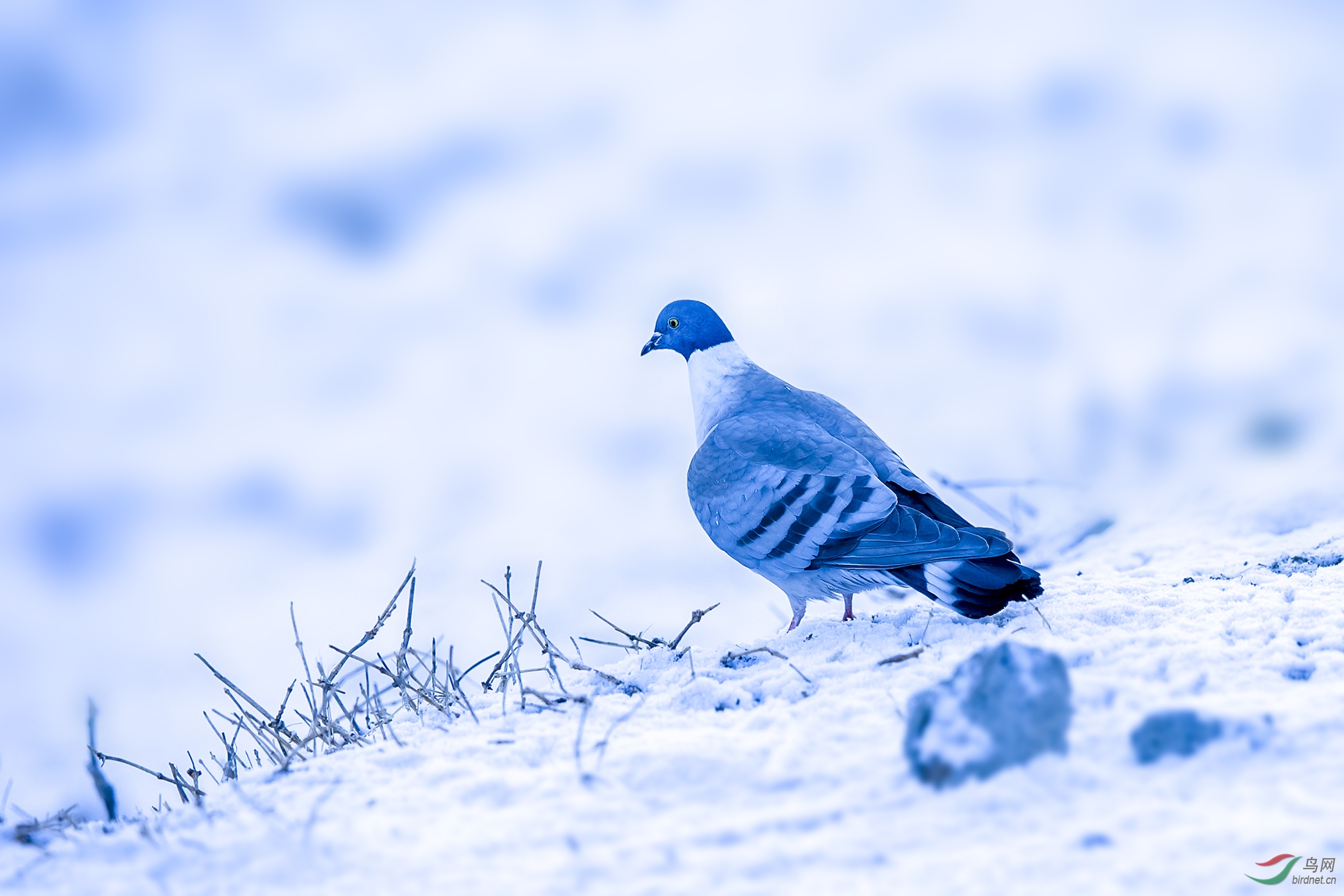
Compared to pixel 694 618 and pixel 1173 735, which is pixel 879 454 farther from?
pixel 1173 735

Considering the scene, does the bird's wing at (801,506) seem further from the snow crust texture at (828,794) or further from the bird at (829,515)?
the snow crust texture at (828,794)

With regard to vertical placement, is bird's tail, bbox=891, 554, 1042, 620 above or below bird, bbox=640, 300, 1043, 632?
below

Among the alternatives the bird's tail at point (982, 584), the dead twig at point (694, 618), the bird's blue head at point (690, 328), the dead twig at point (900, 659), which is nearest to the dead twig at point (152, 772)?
the dead twig at point (694, 618)

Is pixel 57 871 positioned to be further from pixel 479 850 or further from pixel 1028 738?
pixel 1028 738

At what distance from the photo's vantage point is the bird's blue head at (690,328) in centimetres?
545

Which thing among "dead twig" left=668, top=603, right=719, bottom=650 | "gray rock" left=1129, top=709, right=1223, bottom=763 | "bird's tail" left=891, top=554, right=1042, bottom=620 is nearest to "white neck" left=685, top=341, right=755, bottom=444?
"dead twig" left=668, top=603, right=719, bottom=650

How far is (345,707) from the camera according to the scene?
12.0ft

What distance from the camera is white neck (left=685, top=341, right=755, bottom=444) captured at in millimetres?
5074

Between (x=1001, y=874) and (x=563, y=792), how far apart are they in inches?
40.3

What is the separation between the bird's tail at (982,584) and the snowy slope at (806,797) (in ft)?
0.56
